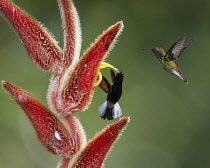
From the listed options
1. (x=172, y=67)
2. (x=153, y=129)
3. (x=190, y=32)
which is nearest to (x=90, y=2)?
(x=190, y=32)

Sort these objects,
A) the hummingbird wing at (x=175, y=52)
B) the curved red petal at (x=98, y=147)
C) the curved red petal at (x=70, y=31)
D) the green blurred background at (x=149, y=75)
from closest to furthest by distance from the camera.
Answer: the curved red petal at (x=98, y=147) → the curved red petal at (x=70, y=31) → the hummingbird wing at (x=175, y=52) → the green blurred background at (x=149, y=75)

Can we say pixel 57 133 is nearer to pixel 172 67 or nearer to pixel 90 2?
pixel 172 67

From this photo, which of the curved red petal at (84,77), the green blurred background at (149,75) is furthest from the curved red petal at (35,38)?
the green blurred background at (149,75)

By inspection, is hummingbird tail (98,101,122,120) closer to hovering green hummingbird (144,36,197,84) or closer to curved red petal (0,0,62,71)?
curved red petal (0,0,62,71)

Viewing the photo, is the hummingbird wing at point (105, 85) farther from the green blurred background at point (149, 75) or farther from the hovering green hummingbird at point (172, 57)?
the green blurred background at point (149, 75)

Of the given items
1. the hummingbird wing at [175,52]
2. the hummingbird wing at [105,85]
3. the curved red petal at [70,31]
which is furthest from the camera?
the hummingbird wing at [175,52]

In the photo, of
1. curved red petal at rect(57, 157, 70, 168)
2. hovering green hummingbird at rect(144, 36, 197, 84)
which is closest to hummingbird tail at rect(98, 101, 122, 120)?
curved red petal at rect(57, 157, 70, 168)
